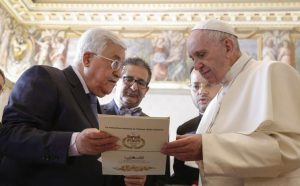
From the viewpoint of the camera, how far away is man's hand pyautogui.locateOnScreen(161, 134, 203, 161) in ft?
6.67

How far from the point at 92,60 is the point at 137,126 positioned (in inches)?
32.4

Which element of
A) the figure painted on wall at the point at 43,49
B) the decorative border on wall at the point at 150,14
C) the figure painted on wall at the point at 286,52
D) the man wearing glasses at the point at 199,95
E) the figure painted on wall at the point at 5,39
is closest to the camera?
the man wearing glasses at the point at 199,95

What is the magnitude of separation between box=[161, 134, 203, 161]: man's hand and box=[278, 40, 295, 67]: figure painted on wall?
24.1ft

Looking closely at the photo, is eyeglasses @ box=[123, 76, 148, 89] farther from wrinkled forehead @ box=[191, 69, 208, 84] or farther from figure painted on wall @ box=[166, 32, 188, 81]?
figure painted on wall @ box=[166, 32, 188, 81]

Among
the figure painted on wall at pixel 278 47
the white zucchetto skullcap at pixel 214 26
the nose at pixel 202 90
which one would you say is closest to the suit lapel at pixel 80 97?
the white zucchetto skullcap at pixel 214 26

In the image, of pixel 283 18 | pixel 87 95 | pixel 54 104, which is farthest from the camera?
pixel 283 18

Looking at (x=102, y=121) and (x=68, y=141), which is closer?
(x=102, y=121)

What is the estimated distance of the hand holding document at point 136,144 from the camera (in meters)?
1.95

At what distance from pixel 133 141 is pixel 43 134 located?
0.50m

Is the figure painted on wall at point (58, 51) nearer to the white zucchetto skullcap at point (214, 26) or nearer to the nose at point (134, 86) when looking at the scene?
the nose at point (134, 86)

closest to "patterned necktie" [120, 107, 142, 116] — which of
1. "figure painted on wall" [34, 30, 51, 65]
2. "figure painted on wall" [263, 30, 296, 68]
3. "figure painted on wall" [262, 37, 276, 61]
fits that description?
"figure painted on wall" [263, 30, 296, 68]

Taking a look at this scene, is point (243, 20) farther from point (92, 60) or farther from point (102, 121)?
point (102, 121)

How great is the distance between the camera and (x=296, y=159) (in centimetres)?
203

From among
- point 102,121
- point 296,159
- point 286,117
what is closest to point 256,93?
point 286,117
